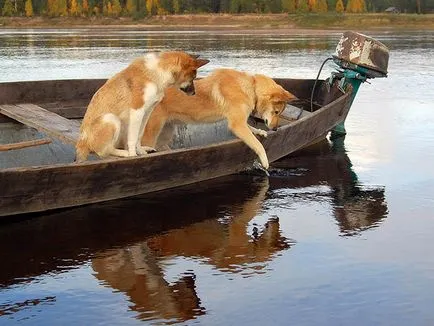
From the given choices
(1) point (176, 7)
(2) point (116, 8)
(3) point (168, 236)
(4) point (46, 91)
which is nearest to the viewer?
(3) point (168, 236)

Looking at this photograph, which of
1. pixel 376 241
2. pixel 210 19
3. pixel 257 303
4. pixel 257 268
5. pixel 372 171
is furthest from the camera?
pixel 210 19

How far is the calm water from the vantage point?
20.1 ft

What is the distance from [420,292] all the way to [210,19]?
8885 cm

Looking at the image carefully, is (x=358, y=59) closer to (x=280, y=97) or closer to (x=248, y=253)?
(x=280, y=97)

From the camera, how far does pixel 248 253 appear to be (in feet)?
24.6

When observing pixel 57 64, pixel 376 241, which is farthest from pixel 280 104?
pixel 57 64

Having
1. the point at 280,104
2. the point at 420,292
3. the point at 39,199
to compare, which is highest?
the point at 280,104

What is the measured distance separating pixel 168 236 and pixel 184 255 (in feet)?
2.13

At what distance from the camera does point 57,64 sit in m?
29.2

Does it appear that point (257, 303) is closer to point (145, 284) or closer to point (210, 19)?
point (145, 284)

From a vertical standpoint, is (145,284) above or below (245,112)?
below

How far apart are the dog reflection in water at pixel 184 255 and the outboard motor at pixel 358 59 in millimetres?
4998

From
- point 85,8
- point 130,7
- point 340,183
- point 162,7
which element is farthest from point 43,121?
point 85,8

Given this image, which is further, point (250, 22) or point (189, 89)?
point (250, 22)
